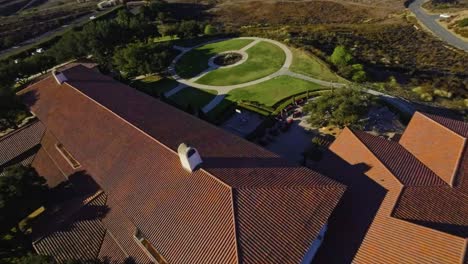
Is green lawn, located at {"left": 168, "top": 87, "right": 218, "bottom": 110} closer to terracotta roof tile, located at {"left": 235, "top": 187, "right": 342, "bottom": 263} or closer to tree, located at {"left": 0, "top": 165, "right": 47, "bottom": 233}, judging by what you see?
tree, located at {"left": 0, "top": 165, "right": 47, "bottom": 233}

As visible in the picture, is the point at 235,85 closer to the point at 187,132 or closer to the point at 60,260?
the point at 187,132

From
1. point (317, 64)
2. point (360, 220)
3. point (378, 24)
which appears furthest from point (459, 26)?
point (360, 220)

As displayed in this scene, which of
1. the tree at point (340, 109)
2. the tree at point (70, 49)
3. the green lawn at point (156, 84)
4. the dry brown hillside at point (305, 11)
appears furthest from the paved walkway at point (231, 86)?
the dry brown hillside at point (305, 11)

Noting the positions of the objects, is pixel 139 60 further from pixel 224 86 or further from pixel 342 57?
pixel 342 57

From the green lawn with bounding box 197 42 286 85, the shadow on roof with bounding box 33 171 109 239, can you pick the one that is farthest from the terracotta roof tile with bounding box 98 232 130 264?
the green lawn with bounding box 197 42 286 85

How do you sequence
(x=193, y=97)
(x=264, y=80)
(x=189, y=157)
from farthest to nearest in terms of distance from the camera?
(x=264, y=80) < (x=193, y=97) < (x=189, y=157)

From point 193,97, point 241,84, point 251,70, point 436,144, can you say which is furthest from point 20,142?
point 436,144
